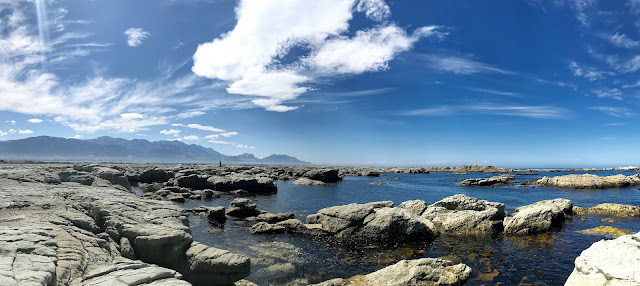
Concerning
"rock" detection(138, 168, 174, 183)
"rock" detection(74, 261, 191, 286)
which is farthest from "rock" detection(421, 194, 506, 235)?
"rock" detection(138, 168, 174, 183)

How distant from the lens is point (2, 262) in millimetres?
8328

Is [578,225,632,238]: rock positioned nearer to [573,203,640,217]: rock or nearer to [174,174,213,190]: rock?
[573,203,640,217]: rock

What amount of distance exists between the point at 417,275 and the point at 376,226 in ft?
29.9

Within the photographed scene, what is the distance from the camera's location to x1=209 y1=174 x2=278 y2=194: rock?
2127 inches

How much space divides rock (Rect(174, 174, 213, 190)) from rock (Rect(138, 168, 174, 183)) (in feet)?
41.1

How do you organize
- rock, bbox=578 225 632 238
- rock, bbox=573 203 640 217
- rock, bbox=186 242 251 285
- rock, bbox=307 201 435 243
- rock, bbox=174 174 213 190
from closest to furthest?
rock, bbox=186 242 251 285 → rock, bbox=307 201 435 243 → rock, bbox=578 225 632 238 → rock, bbox=573 203 640 217 → rock, bbox=174 174 213 190

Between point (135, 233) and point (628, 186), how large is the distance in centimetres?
9620

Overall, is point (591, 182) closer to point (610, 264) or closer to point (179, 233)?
point (610, 264)

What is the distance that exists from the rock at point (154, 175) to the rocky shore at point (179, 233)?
29.3 m

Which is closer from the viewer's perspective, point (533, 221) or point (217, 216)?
point (533, 221)

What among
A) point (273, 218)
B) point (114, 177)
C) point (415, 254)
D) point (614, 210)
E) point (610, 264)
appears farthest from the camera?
point (114, 177)

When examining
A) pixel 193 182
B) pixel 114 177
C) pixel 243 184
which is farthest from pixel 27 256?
pixel 193 182

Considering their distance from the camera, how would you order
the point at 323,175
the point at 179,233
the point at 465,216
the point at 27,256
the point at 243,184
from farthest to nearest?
1. the point at 323,175
2. the point at 243,184
3. the point at 465,216
4. the point at 179,233
5. the point at 27,256

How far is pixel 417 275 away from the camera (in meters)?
14.3
